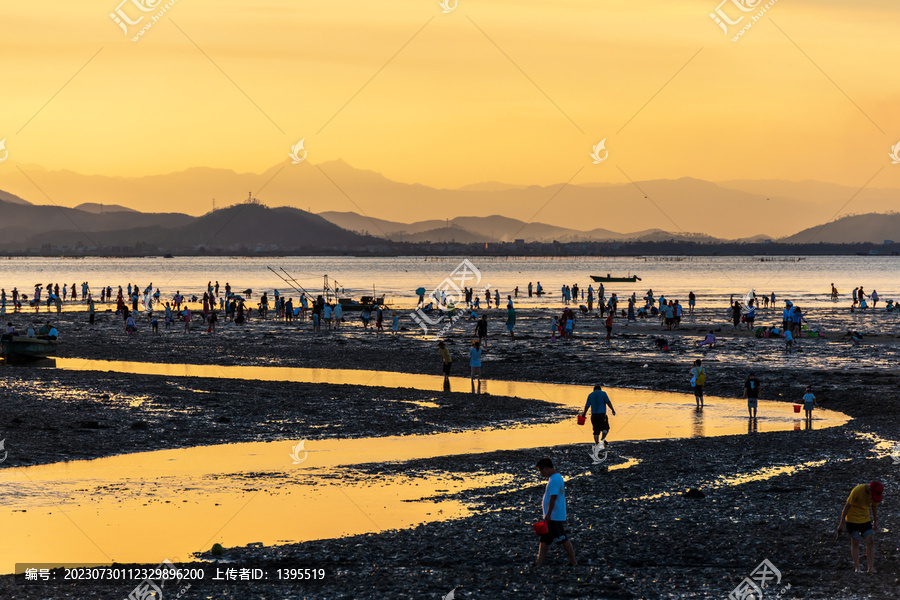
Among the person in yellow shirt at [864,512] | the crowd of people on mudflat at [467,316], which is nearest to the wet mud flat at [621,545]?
the person in yellow shirt at [864,512]

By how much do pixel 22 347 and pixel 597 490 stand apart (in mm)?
27426

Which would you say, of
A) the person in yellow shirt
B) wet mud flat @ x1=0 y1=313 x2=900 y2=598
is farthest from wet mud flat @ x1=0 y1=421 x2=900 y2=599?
the person in yellow shirt

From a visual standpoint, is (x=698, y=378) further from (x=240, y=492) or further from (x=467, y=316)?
(x=467, y=316)

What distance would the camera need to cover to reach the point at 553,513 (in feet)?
37.2

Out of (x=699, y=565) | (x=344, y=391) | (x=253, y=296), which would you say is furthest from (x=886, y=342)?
(x=253, y=296)

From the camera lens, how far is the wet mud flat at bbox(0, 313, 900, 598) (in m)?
10.9

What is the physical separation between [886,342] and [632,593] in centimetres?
3898

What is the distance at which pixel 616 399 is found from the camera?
28312 millimetres
